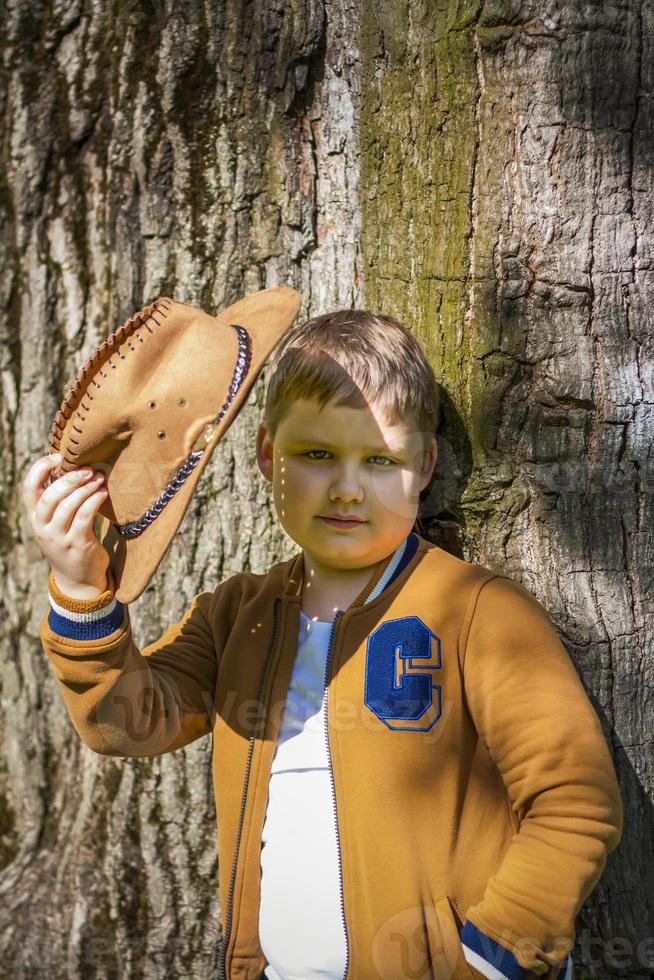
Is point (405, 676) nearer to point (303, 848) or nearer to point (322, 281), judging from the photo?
point (303, 848)

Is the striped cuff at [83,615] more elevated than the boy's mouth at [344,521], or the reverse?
the boy's mouth at [344,521]

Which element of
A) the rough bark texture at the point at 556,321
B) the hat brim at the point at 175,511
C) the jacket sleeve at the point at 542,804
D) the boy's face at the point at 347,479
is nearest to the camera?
the jacket sleeve at the point at 542,804

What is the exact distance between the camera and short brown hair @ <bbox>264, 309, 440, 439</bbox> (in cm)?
204

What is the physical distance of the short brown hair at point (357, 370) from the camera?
6.70ft

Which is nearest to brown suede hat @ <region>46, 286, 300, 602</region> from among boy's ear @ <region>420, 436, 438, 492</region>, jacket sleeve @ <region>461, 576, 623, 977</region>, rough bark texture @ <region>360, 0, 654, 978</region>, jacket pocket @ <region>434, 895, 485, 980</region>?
boy's ear @ <region>420, 436, 438, 492</region>

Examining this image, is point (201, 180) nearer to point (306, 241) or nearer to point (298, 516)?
point (306, 241)

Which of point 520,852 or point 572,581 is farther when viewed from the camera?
point 572,581

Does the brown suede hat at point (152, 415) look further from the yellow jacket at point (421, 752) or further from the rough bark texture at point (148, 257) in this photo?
the rough bark texture at point (148, 257)

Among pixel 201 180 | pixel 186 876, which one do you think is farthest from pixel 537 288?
pixel 186 876

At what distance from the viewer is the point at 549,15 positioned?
2113mm

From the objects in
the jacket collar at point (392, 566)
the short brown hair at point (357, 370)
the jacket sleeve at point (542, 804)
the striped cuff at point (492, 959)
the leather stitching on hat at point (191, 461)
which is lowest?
the striped cuff at point (492, 959)

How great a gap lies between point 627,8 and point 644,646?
4.71ft

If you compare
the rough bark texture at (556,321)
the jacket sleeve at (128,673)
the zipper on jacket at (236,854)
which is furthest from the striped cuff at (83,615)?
the rough bark texture at (556,321)

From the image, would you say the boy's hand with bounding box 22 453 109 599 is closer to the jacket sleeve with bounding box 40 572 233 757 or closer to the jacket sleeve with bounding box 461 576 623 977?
the jacket sleeve with bounding box 40 572 233 757
